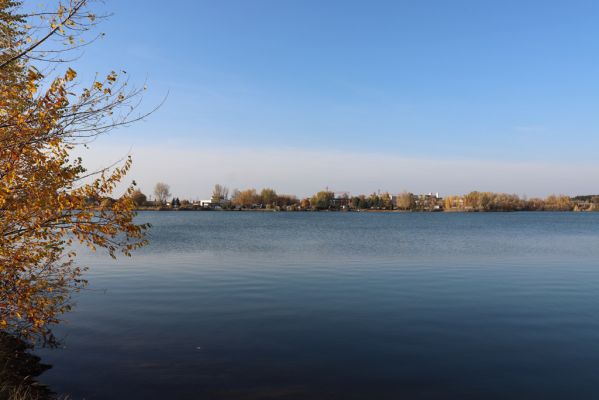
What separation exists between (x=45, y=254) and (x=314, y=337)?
29.0 feet

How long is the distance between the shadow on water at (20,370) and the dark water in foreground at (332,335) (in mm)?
363

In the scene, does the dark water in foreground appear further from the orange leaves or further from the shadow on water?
the orange leaves

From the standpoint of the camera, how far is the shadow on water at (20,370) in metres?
9.32

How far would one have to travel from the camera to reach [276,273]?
2722 cm

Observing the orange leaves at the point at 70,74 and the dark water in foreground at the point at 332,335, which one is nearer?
the orange leaves at the point at 70,74

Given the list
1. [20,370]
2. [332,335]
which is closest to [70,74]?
[20,370]

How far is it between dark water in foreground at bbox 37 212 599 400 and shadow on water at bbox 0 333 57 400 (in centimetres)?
36

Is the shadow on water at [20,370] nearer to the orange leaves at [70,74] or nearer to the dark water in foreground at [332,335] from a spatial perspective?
the dark water in foreground at [332,335]

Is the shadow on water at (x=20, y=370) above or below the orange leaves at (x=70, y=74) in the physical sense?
below

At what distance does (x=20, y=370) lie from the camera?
11633mm

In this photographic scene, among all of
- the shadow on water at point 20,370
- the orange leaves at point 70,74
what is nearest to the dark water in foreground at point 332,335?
the shadow on water at point 20,370

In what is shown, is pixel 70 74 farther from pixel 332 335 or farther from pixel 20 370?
pixel 332 335

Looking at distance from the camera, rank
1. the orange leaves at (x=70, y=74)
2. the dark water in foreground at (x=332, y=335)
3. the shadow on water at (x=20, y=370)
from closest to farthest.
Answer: the orange leaves at (x=70, y=74), the shadow on water at (x=20, y=370), the dark water in foreground at (x=332, y=335)

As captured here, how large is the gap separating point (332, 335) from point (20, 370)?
29.2ft
